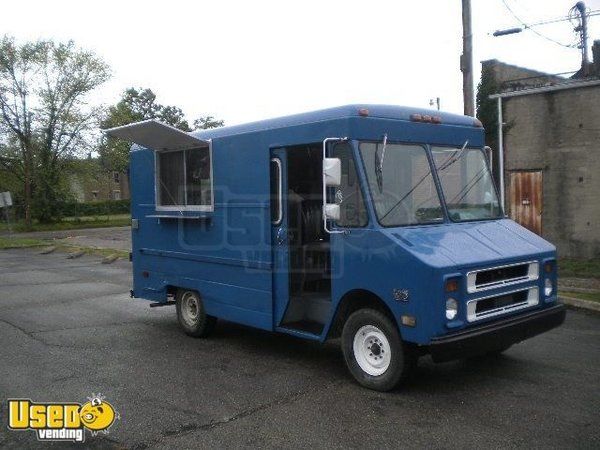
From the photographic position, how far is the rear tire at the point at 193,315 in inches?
311

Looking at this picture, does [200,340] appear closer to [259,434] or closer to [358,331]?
[358,331]

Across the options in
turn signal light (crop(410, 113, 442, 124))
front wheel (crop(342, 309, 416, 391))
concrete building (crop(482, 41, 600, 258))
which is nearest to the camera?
front wheel (crop(342, 309, 416, 391))

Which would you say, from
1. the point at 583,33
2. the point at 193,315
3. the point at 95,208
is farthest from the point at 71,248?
the point at 95,208

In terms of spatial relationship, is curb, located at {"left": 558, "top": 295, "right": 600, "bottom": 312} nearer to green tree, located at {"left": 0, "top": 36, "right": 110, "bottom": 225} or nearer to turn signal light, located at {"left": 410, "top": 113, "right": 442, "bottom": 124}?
turn signal light, located at {"left": 410, "top": 113, "right": 442, "bottom": 124}

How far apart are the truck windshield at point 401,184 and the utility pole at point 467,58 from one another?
6.68m

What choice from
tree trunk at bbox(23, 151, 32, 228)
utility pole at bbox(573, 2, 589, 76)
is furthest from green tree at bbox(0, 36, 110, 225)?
utility pole at bbox(573, 2, 589, 76)

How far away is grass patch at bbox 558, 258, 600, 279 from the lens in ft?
40.2

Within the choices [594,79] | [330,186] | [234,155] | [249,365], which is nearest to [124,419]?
[249,365]

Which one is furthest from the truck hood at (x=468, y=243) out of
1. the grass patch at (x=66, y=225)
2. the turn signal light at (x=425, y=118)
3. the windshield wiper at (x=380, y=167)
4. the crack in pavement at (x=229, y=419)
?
the grass patch at (x=66, y=225)

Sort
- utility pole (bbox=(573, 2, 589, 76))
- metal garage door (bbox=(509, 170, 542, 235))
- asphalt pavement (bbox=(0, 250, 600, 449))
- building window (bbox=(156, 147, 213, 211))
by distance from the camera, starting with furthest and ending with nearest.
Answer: utility pole (bbox=(573, 2, 589, 76)) < metal garage door (bbox=(509, 170, 542, 235)) < building window (bbox=(156, 147, 213, 211)) < asphalt pavement (bbox=(0, 250, 600, 449))

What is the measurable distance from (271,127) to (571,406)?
4107 mm

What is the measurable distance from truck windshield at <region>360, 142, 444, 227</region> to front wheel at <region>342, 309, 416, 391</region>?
3.16 feet

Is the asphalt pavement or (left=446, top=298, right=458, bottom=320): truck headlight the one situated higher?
(left=446, top=298, right=458, bottom=320): truck headlight

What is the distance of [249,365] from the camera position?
670 cm
